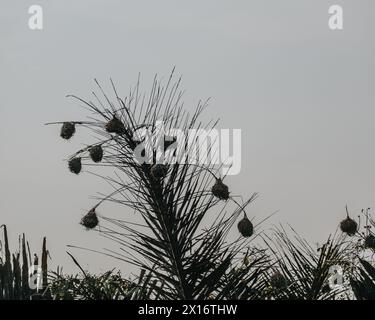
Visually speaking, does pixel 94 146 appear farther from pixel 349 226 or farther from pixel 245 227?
pixel 349 226

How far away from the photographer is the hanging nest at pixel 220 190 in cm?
228

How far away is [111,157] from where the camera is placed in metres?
2.29

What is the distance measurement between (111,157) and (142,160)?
10.2 inches

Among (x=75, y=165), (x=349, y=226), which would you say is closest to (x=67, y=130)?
(x=75, y=165)

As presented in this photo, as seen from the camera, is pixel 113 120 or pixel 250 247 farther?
pixel 250 247

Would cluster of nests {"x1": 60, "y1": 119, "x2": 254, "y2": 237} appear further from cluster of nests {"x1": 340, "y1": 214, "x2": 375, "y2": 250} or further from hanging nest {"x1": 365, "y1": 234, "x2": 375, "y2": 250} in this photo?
hanging nest {"x1": 365, "y1": 234, "x2": 375, "y2": 250}

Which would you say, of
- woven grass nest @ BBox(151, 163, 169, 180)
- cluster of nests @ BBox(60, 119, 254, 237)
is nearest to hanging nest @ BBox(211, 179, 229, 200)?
cluster of nests @ BBox(60, 119, 254, 237)

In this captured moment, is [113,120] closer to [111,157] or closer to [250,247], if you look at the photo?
[111,157]

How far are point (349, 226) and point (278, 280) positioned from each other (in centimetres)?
68

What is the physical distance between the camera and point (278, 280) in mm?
2480

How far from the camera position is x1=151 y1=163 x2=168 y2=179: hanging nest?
2006 mm

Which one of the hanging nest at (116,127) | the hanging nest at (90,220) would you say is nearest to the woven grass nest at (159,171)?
the hanging nest at (116,127)
